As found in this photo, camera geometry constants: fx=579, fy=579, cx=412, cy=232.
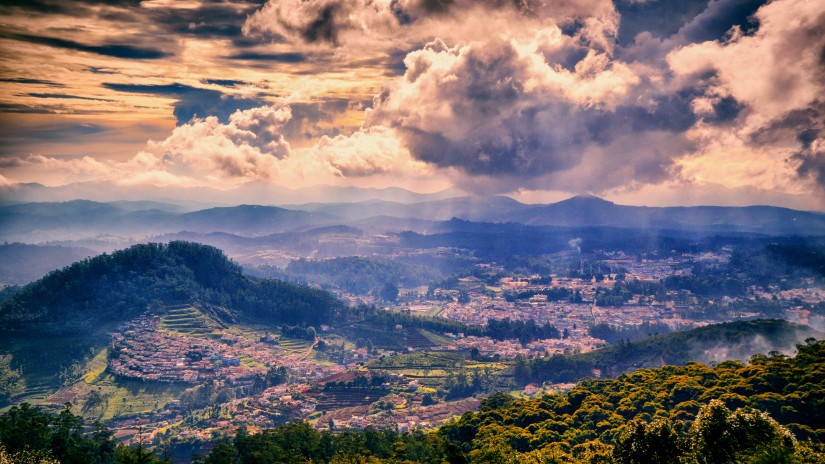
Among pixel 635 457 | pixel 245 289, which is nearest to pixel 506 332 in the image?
pixel 245 289

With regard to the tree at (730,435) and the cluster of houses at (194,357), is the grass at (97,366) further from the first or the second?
the tree at (730,435)

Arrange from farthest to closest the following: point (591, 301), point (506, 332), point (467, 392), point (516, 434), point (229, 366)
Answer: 1. point (591, 301)
2. point (506, 332)
3. point (229, 366)
4. point (467, 392)
5. point (516, 434)

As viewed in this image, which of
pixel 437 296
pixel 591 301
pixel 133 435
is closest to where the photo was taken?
pixel 133 435

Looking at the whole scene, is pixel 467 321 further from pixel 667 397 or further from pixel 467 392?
pixel 667 397

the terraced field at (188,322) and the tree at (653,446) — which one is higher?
the tree at (653,446)

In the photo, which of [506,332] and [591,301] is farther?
[591,301]

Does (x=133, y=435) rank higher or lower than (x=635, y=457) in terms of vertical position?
lower

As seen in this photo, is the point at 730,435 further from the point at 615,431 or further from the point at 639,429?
the point at 615,431

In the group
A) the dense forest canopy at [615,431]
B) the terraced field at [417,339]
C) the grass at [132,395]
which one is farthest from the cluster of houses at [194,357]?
the dense forest canopy at [615,431]
